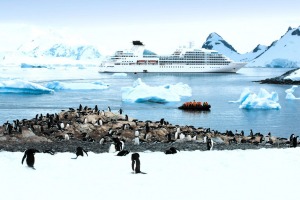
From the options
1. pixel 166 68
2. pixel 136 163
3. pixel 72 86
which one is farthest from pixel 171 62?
pixel 136 163

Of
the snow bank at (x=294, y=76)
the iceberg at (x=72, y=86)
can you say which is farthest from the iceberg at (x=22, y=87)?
the snow bank at (x=294, y=76)

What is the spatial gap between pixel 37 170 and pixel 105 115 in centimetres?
1319

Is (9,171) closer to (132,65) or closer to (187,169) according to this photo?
(187,169)

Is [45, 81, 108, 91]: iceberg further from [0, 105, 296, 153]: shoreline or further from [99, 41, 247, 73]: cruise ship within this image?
[99, 41, 247, 73]: cruise ship

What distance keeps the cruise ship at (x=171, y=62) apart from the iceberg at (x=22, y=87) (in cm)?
6533

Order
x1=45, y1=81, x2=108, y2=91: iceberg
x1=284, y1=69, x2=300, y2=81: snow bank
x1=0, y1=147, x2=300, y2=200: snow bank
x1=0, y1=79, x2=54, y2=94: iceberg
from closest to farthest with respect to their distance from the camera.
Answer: x1=0, y1=147, x2=300, y2=200: snow bank → x1=0, y1=79, x2=54, y2=94: iceberg → x1=45, y1=81, x2=108, y2=91: iceberg → x1=284, y1=69, x2=300, y2=81: snow bank

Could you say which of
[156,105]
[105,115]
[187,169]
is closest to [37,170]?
[187,169]

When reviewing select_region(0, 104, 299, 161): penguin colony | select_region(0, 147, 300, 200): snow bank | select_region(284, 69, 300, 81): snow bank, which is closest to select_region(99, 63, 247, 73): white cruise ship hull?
select_region(284, 69, 300, 81): snow bank

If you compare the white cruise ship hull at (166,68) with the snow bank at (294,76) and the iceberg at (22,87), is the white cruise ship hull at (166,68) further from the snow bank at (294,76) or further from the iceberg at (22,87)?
the iceberg at (22,87)

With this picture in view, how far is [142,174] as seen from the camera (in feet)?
29.8

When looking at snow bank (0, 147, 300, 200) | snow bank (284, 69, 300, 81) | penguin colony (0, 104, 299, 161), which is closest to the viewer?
snow bank (0, 147, 300, 200)

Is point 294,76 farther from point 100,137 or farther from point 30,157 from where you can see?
point 30,157

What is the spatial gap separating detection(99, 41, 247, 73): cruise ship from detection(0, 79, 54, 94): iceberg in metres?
65.3

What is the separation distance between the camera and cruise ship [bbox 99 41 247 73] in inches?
4537
